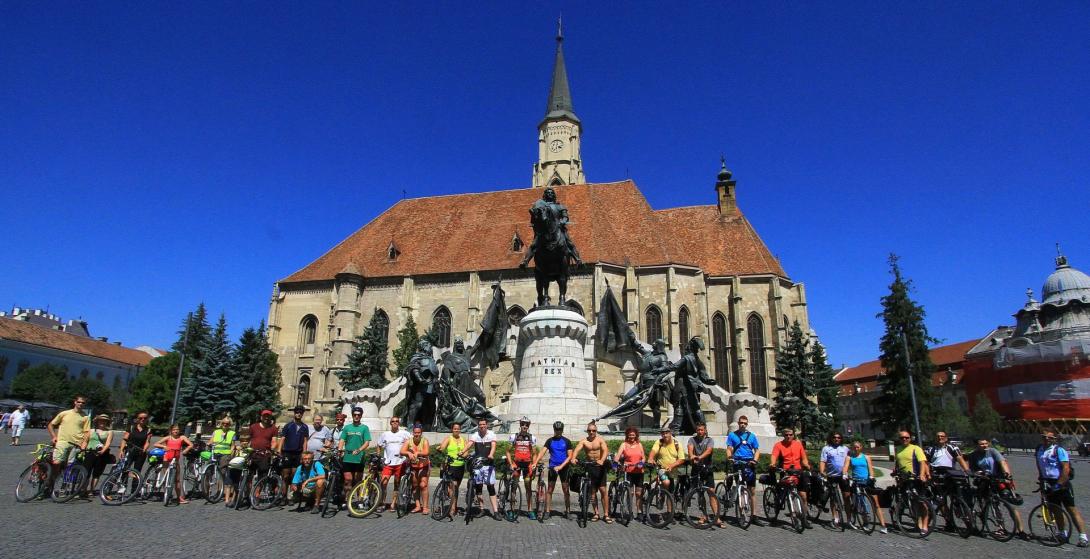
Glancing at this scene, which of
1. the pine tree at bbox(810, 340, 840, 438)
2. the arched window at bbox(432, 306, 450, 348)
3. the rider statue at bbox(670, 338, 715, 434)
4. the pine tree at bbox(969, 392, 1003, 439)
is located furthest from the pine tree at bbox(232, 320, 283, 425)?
the pine tree at bbox(969, 392, 1003, 439)

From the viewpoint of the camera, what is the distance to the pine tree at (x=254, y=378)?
31703mm

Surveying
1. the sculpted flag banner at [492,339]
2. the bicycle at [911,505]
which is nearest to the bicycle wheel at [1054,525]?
the bicycle at [911,505]

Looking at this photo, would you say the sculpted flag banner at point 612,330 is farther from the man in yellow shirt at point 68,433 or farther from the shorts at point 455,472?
the man in yellow shirt at point 68,433

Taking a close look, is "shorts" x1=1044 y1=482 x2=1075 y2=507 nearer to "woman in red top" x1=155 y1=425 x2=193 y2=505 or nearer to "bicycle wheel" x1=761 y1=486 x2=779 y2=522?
"bicycle wheel" x1=761 y1=486 x2=779 y2=522

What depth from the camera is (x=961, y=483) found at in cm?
730

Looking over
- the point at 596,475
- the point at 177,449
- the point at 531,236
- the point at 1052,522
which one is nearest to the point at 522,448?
the point at 596,475

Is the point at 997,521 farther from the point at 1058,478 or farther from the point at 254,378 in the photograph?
the point at 254,378

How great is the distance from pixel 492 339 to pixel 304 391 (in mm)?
24044

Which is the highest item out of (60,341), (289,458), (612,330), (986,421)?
(60,341)

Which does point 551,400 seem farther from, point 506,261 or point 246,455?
point 506,261

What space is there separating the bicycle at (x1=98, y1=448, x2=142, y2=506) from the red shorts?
3465mm

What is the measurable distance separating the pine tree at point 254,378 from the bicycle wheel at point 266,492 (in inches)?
1019

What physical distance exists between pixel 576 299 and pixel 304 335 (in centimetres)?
1741

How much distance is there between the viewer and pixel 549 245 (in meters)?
14.0
